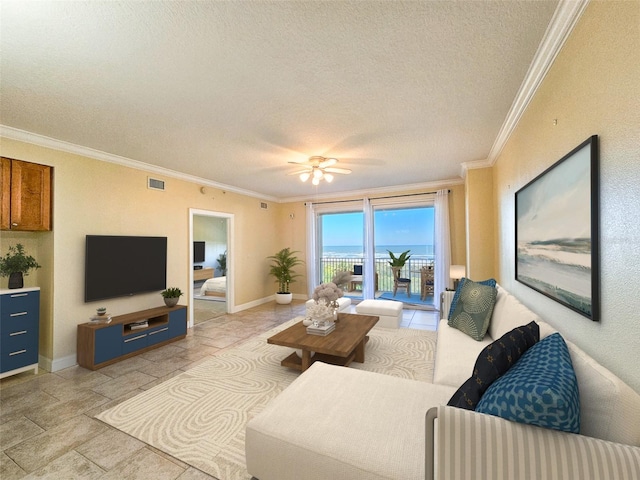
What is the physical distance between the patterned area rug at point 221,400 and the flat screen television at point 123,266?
1624 mm

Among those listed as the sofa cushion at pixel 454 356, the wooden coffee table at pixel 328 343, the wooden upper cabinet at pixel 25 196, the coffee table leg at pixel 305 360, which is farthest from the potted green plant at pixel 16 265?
the sofa cushion at pixel 454 356

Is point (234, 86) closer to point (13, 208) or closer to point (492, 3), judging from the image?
point (492, 3)

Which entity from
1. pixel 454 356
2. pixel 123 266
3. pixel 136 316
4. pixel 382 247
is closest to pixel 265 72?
pixel 454 356

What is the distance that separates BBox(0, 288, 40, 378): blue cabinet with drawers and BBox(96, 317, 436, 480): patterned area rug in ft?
4.99

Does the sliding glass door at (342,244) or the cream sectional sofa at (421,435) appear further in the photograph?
the sliding glass door at (342,244)

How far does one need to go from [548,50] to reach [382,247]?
4754mm

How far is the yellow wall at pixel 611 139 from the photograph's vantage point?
1042 millimetres

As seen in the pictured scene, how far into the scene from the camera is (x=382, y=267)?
7105 mm

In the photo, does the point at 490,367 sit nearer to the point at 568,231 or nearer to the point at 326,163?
the point at 568,231

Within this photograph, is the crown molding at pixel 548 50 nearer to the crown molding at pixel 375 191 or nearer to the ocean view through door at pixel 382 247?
the crown molding at pixel 375 191

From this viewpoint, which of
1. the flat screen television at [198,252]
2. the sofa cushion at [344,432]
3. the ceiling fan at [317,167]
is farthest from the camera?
the flat screen television at [198,252]

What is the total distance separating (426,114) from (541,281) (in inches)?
68.3

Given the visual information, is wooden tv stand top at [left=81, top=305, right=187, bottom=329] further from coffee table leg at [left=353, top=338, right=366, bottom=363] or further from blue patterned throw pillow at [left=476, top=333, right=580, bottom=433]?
blue patterned throw pillow at [left=476, top=333, right=580, bottom=433]

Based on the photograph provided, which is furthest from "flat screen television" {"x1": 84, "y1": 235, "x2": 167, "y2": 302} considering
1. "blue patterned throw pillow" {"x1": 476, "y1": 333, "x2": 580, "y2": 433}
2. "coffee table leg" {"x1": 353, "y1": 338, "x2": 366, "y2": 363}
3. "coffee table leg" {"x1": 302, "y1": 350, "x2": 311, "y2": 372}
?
"blue patterned throw pillow" {"x1": 476, "y1": 333, "x2": 580, "y2": 433}
